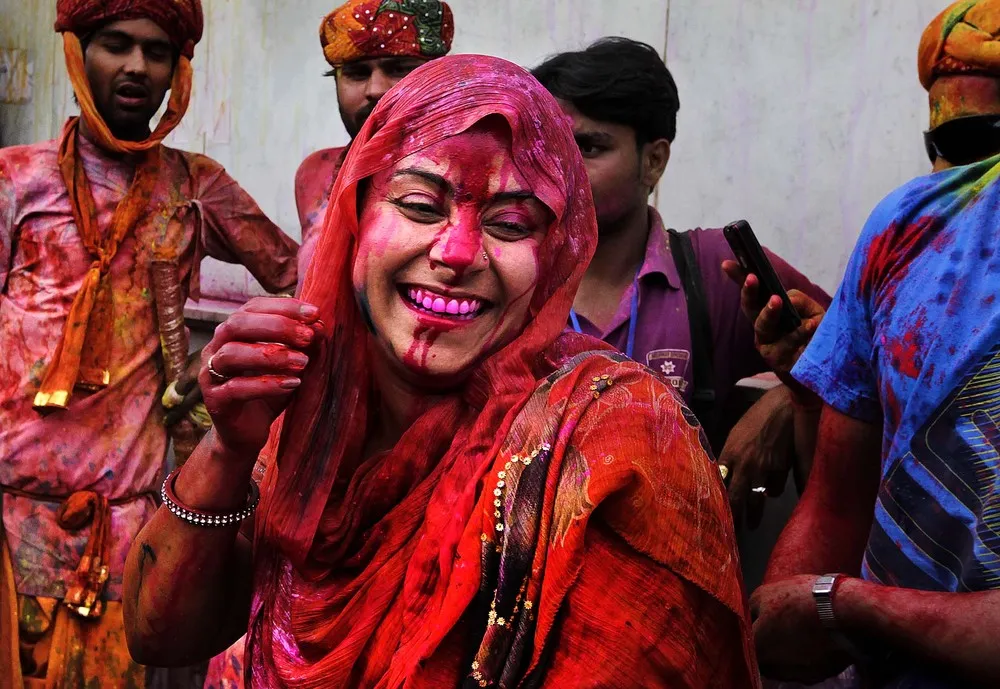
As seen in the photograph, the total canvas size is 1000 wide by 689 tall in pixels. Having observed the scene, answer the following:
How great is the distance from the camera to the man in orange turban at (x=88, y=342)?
4.15m

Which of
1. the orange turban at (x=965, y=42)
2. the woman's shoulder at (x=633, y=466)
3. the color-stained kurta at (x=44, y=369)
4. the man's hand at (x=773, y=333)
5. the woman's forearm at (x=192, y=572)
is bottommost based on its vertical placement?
the color-stained kurta at (x=44, y=369)

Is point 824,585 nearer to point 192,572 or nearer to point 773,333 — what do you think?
point 773,333

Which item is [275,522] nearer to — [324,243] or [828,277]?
[324,243]

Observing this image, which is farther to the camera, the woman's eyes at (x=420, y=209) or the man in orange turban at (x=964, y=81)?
the man in orange turban at (x=964, y=81)

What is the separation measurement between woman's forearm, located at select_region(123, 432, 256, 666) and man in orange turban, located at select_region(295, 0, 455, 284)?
89.9 inches

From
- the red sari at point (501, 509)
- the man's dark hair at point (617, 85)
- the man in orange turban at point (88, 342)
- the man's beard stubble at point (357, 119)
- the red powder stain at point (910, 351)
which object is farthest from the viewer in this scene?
the man's beard stubble at point (357, 119)

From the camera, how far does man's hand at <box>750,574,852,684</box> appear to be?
223 centimetres

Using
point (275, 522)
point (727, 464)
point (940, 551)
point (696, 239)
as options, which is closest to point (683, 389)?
point (727, 464)

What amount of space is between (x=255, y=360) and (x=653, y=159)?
222cm

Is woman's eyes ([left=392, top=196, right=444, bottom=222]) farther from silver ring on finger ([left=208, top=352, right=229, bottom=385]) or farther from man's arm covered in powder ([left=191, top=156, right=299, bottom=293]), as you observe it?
man's arm covered in powder ([left=191, top=156, right=299, bottom=293])

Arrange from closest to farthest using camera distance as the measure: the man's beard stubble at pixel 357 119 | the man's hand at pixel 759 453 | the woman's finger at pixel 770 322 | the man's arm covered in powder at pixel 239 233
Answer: the woman's finger at pixel 770 322 → the man's hand at pixel 759 453 → the man's beard stubble at pixel 357 119 → the man's arm covered in powder at pixel 239 233

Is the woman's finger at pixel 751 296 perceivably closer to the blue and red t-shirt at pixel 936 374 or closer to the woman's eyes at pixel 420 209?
the blue and red t-shirt at pixel 936 374

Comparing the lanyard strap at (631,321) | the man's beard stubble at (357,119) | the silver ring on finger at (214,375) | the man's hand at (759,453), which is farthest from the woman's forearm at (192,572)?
the man's beard stubble at (357,119)

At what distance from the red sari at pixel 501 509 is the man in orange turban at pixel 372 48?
92.3 inches
